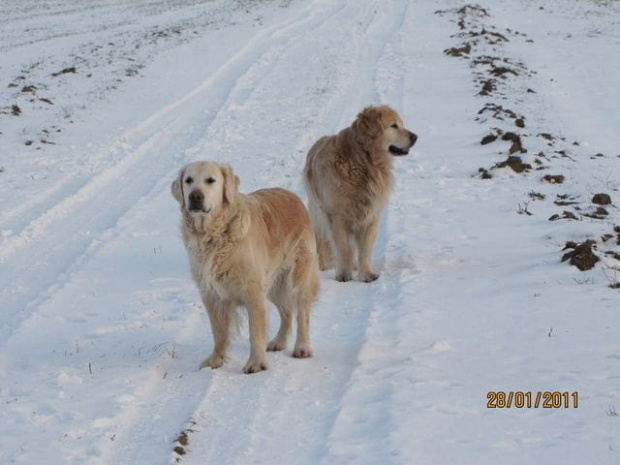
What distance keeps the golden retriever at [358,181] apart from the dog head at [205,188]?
254 cm

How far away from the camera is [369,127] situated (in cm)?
859

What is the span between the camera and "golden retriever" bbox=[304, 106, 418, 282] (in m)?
8.59

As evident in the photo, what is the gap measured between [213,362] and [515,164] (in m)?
7.48

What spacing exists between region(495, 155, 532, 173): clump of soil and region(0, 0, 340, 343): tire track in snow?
5.35 meters

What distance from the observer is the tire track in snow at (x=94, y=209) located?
8.60 m

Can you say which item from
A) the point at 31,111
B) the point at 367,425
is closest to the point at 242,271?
the point at 367,425

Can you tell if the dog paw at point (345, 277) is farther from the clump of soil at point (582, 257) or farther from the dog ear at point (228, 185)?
the dog ear at point (228, 185)

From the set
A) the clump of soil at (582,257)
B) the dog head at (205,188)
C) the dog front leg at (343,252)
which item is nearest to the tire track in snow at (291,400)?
the dog front leg at (343,252)

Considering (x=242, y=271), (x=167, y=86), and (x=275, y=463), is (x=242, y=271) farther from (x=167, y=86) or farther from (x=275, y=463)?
(x=167, y=86)

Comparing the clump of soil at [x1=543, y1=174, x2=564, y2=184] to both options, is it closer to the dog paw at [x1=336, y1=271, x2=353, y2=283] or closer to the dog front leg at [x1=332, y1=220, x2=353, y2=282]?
the dog front leg at [x1=332, y1=220, x2=353, y2=282]

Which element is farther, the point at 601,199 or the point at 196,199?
the point at 601,199

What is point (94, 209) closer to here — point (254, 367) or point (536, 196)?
point (254, 367)

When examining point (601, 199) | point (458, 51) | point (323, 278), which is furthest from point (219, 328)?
point (458, 51)
